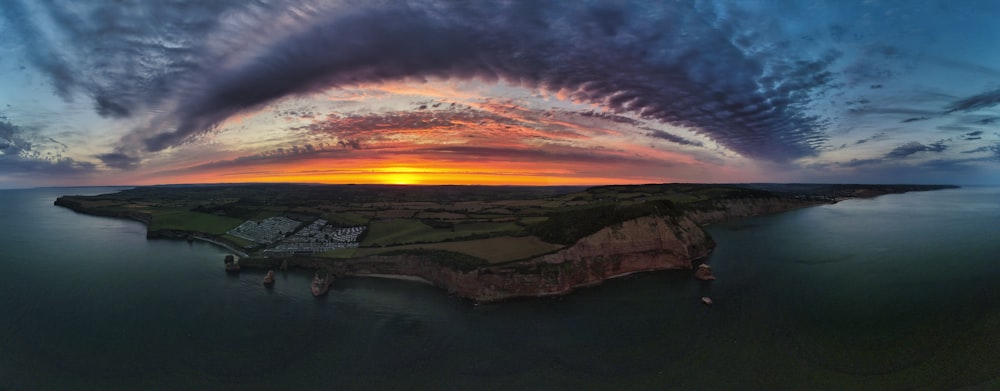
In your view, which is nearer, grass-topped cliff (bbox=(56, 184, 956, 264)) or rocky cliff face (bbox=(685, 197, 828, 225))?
grass-topped cliff (bbox=(56, 184, 956, 264))

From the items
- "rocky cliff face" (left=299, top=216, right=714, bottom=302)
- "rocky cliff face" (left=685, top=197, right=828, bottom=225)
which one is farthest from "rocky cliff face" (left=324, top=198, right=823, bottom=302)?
"rocky cliff face" (left=685, top=197, right=828, bottom=225)

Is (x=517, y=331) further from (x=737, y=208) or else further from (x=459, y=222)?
(x=737, y=208)

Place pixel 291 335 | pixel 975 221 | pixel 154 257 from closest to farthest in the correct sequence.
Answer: pixel 291 335, pixel 154 257, pixel 975 221

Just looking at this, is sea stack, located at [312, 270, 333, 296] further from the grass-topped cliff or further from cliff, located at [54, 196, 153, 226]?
cliff, located at [54, 196, 153, 226]

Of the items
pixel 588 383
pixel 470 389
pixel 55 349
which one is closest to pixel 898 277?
pixel 588 383

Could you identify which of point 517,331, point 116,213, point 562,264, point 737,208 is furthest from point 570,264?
point 116,213

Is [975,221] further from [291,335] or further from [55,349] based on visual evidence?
[55,349]

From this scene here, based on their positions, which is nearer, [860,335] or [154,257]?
[860,335]

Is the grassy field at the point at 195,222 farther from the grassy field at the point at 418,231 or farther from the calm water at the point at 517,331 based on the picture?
the grassy field at the point at 418,231

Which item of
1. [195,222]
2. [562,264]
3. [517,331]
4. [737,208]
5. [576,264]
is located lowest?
[517,331]
